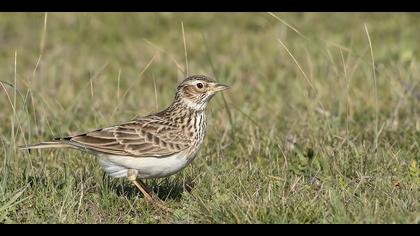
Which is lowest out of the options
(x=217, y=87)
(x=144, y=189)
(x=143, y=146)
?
(x=144, y=189)

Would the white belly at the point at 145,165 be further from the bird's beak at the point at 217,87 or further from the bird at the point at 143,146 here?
the bird's beak at the point at 217,87

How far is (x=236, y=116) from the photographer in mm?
9227

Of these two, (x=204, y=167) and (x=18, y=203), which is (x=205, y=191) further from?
(x=18, y=203)

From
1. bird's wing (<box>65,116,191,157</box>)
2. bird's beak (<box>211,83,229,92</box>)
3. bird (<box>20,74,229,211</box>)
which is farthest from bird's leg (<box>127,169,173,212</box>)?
bird's beak (<box>211,83,229,92</box>)

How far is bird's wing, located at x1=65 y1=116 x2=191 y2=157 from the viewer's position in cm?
670

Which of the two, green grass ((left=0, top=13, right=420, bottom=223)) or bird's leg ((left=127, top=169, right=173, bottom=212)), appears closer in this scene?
green grass ((left=0, top=13, right=420, bottom=223))

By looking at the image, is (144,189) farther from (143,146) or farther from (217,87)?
(217,87)

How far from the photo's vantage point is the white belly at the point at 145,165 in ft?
21.8

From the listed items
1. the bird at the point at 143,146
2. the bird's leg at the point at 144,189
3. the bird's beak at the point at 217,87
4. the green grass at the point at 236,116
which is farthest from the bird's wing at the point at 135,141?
the bird's beak at the point at 217,87

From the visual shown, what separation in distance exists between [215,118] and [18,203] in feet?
11.8

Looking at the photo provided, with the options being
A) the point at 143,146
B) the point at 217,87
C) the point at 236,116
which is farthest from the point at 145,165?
the point at 236,116

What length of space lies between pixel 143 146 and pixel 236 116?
8.41ft

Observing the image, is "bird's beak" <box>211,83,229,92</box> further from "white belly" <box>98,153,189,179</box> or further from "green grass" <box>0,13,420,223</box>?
"white belly" <box>98,153,189,179</box>
